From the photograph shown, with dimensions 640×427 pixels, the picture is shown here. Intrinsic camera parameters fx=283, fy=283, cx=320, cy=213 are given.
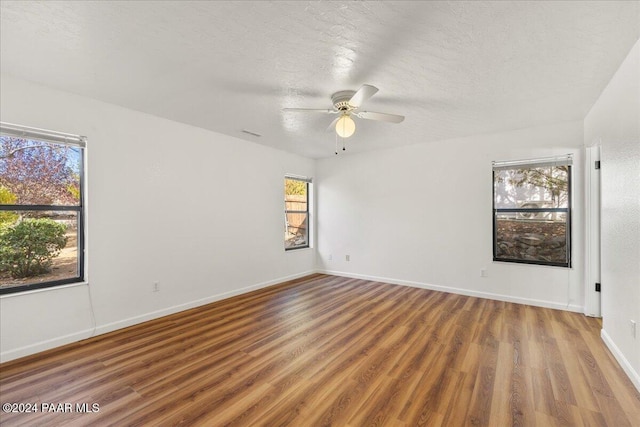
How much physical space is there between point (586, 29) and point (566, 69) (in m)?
0.60

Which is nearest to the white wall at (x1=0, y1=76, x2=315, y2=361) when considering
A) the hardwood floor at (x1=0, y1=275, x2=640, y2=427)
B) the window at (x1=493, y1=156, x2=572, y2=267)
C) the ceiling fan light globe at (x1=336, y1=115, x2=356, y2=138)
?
the hardwood floor at (x1=0, y1=275, x2=640, y2=427)

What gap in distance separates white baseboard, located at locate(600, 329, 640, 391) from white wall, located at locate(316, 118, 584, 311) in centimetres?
113

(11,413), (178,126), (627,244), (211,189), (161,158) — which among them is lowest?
(11,413)

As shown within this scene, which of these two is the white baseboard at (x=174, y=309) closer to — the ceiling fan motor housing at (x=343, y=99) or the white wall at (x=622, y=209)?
the ceiling fan motor housing at (x=343, y=99)

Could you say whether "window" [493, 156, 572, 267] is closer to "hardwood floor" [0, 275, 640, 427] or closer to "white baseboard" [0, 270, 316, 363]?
"hardwood floor" [0, 275, 640, 427]

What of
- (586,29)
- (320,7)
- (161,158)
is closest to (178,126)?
(161,158)

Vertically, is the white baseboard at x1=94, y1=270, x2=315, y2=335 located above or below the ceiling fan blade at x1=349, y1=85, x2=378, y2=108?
below

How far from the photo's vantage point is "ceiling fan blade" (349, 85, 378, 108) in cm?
236

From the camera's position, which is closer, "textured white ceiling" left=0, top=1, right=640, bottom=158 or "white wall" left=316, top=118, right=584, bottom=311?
"textured white ceiling" left=0, top=1, right=640, bottom=158

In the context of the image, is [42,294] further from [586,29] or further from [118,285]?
[586,29]

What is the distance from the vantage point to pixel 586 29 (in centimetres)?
189

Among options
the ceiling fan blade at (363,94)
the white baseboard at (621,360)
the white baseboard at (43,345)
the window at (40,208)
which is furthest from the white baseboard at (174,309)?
the white baseboard at (621,360)

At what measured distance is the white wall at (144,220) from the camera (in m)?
2.71

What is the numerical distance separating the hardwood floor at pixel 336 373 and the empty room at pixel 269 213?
0.02m
